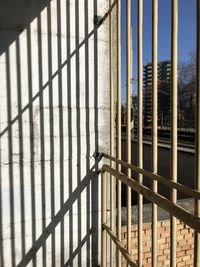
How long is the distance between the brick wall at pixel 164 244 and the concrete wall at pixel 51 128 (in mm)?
422

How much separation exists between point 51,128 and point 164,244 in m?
1.77

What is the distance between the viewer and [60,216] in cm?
345

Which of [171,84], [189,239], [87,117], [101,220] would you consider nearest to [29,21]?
[87,117]

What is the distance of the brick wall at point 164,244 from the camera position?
371 cm

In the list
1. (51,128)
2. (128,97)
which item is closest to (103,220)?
(51,128)

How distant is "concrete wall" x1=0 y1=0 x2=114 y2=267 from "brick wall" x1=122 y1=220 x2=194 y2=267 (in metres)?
0.42

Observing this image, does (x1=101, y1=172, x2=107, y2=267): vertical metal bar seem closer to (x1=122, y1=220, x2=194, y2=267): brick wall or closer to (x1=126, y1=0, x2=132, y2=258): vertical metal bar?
(x1=122, y1=220, x2=194, y2=267): brick wall

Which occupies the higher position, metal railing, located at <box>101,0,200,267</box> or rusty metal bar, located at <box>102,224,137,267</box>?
metal railing, located at <box>101,0,200,267</box>

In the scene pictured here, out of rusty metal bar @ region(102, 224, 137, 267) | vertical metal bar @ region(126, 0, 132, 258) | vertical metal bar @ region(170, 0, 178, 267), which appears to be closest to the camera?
vertical metal bar @ region(170, 0, 178, 267)

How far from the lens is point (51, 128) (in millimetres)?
3367

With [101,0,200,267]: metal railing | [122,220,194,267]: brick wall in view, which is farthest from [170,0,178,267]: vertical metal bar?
[122,220,194,267]: brick wall

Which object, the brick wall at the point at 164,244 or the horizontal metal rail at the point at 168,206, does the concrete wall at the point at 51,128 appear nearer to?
the brick wall at the point at 164,244

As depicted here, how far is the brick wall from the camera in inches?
146

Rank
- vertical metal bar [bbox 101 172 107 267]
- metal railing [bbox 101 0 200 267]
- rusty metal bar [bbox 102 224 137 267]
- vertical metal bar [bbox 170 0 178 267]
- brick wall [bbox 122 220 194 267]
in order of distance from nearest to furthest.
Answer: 1. metal railing [bbox 101 0 200 267]
2. vertical metal bar [bbox 170 0 178 267]
3. rusty metal bar [bbox 102 224 137 267]
4. vertical metal bar [bbox 101 172 107 267]
5. brick wall [bbox 122 220 194 267]
